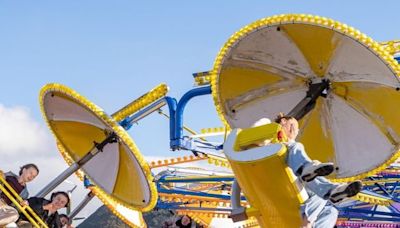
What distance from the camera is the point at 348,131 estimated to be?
6.91 meters

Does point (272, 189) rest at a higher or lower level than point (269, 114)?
lower

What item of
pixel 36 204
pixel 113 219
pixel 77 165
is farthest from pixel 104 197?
pixel 113 219

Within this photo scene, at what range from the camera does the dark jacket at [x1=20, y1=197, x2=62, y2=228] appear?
7684mm

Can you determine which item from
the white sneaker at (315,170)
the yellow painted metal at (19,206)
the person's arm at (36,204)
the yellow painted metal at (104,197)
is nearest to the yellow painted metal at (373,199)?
the yellow painted metal at (104,197)

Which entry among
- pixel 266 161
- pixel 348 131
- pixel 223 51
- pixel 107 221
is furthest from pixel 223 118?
pixel 107 221

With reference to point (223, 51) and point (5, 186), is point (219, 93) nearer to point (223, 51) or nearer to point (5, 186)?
point (223, 51)

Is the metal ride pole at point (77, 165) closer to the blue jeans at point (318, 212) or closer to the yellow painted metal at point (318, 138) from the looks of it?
the yellow painted metal at point (318, 138)

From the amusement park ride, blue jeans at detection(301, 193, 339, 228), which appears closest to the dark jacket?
the amusement park ride

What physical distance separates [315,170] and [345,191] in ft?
0.72

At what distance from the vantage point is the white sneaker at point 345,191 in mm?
3781

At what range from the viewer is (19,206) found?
7.09m

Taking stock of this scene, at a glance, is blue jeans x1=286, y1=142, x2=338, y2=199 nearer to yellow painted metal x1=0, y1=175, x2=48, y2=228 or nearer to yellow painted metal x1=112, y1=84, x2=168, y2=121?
yellow painted metal x1=0, y1=175, x2=48, y2=228

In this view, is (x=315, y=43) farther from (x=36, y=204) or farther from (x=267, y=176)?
(x=36, y=204)

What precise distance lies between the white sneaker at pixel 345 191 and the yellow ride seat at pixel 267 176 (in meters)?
0.35
